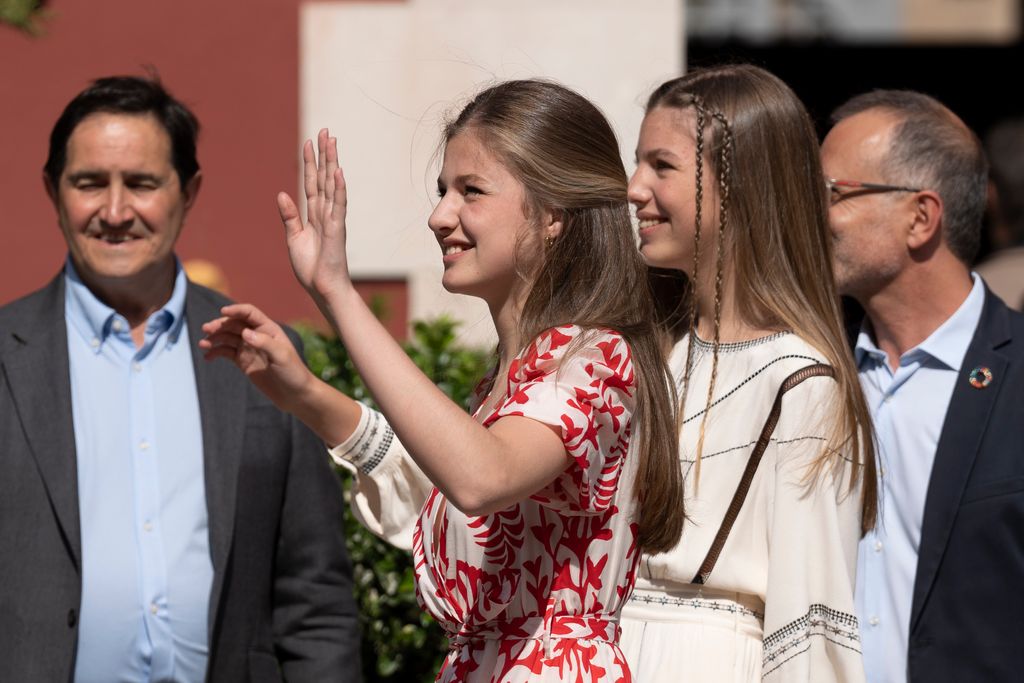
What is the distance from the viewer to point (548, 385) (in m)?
2.44

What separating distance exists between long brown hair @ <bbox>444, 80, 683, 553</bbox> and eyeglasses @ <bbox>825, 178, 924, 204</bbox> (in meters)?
1.26

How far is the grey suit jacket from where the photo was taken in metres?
3.37

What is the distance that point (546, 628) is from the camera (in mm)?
2514

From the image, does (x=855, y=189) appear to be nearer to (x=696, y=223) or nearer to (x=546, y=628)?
(x=696, y=223)

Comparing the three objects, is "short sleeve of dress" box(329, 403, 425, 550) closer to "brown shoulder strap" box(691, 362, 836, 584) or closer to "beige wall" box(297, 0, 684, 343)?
"brown shoulder strap" box(691, 362, 836, 584)

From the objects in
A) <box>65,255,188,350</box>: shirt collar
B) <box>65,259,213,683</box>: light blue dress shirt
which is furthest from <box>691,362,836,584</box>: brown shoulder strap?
<box>65,255,188,350</box>: shirt collar

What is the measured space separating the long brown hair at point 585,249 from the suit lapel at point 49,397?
1379 millimetres

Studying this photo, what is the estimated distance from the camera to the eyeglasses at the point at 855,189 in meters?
3.79

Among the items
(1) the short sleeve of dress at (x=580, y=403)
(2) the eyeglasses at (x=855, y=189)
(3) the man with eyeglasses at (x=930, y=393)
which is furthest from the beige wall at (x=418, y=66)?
(1) the short sleeve of dress at (x=580, y=403)

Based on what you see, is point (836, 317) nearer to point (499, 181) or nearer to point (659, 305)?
point (659, 305)

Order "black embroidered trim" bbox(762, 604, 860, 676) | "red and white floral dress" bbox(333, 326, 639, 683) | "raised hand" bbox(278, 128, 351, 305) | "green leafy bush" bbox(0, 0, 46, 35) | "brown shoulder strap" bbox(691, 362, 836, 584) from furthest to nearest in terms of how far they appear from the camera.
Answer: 1. "green leafy bush" bbox(0, 0, 46, 35)
2. "brown shoulder strap" bbox(691, 362, 836, 584)
3. "black embroidered trim" bbox(762, 604, 860, 676)
4. "red and white floral dress" bbox(333, 326, 639, 683)
5. "raised hand" bbox(278, 128, 351, 305)

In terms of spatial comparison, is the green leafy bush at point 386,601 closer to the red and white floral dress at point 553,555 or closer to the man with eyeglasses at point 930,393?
the man with eyeglasses at point 930,393

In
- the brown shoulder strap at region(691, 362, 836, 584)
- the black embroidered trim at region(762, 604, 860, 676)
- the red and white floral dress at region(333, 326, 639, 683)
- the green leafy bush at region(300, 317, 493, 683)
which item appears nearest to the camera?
the red and white floral dress at region(333, 326, 639, 683)

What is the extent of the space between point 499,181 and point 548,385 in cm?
39
